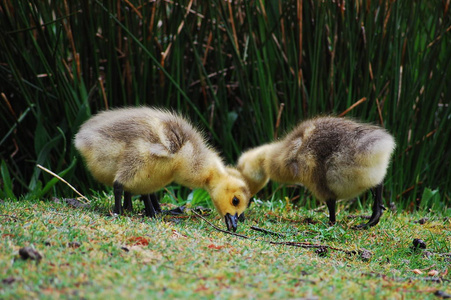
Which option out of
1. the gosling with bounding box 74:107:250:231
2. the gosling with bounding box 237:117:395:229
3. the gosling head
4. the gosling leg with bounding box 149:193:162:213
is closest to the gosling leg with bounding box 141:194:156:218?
the gosling with bounding box 74:107:250:231

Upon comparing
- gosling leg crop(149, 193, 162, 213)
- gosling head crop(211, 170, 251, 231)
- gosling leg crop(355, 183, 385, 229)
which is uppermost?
gosling head crop(211, 170, 251, 231)

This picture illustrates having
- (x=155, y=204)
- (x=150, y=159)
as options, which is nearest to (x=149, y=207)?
(x=155, y=204)

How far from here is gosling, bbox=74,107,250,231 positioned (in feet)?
14.8

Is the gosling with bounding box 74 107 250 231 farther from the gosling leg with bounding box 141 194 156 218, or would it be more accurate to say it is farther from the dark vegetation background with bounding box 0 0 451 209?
the dark vegetation background with bounding box 0 0 451 209

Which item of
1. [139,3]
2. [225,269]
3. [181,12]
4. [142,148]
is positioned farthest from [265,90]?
[225,269]

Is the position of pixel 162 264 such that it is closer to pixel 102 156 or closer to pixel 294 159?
pixel 102 156

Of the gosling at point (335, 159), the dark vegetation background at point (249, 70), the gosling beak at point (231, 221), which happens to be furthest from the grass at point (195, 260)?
the dark vegetation background at point (249, 70)

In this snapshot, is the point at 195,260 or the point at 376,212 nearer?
the point at 195,260

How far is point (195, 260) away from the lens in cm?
310

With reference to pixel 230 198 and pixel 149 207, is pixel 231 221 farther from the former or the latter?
pixel 149 207

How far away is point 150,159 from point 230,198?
Result: 84cm

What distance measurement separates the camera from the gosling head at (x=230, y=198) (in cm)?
479

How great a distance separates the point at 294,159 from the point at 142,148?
1.51 meters

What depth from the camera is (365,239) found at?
181 inches
